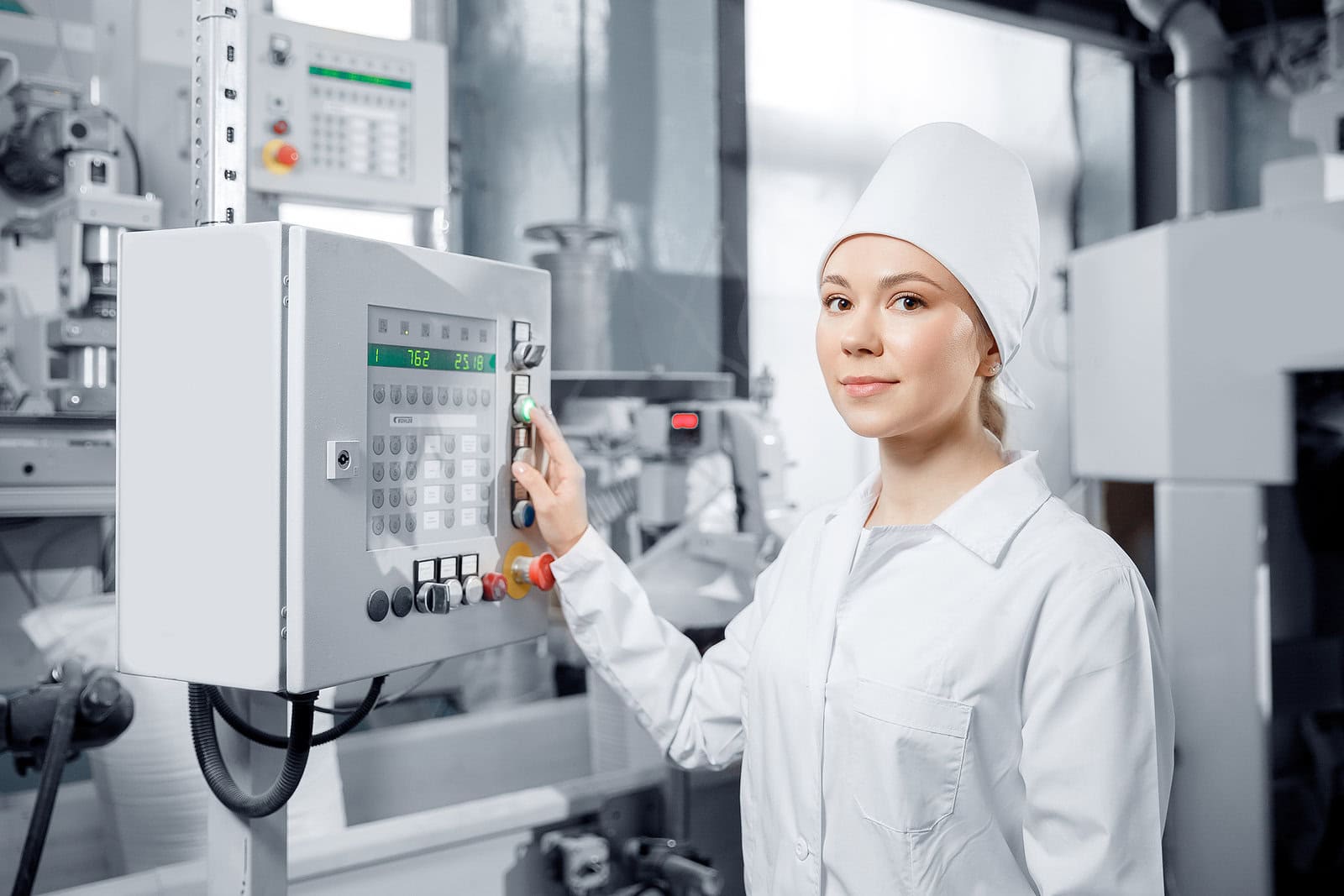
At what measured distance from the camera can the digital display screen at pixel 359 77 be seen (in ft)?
6.40

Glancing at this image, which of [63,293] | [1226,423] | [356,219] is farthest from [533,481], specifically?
[1226,423]

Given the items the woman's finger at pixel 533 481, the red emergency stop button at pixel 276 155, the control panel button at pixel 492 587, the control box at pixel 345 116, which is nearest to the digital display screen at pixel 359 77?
the control box at pixel 345 116

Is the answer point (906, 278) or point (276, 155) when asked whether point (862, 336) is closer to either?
point (906, 278)

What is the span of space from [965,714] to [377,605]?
0.55 m

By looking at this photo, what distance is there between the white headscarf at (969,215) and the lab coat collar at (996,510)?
0.12 metres

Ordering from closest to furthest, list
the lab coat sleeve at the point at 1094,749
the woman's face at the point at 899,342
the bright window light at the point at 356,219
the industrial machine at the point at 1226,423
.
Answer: the lab coat sleeve at the point at 1094,749
the woman's face at the point at 899,342
the industrial machine at the point at 1226,423
the bright window light at the point at 356,219

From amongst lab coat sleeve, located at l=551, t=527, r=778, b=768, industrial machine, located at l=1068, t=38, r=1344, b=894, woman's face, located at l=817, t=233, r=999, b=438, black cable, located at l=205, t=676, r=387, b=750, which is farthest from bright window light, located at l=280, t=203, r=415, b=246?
industrial machine, located at l=1068, t=38, r=1344, b=894

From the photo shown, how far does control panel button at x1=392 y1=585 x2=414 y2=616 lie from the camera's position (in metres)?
1.00

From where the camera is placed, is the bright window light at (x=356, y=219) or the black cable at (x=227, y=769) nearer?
the black cable at (x=227, y=769)

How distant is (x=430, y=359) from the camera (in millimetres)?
1057

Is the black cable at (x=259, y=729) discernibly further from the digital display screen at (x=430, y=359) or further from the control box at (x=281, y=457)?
the digital display screen at (x=430, y=359)

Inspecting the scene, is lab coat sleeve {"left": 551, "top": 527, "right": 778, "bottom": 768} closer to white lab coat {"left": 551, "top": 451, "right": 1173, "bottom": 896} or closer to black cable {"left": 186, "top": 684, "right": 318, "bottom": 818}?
white lab coat {"left": 551, "top": 451, "right": 1173, "bottom": 896}

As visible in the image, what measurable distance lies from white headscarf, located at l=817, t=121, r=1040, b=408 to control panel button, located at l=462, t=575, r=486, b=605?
1.66 feet

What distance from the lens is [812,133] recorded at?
330cm
